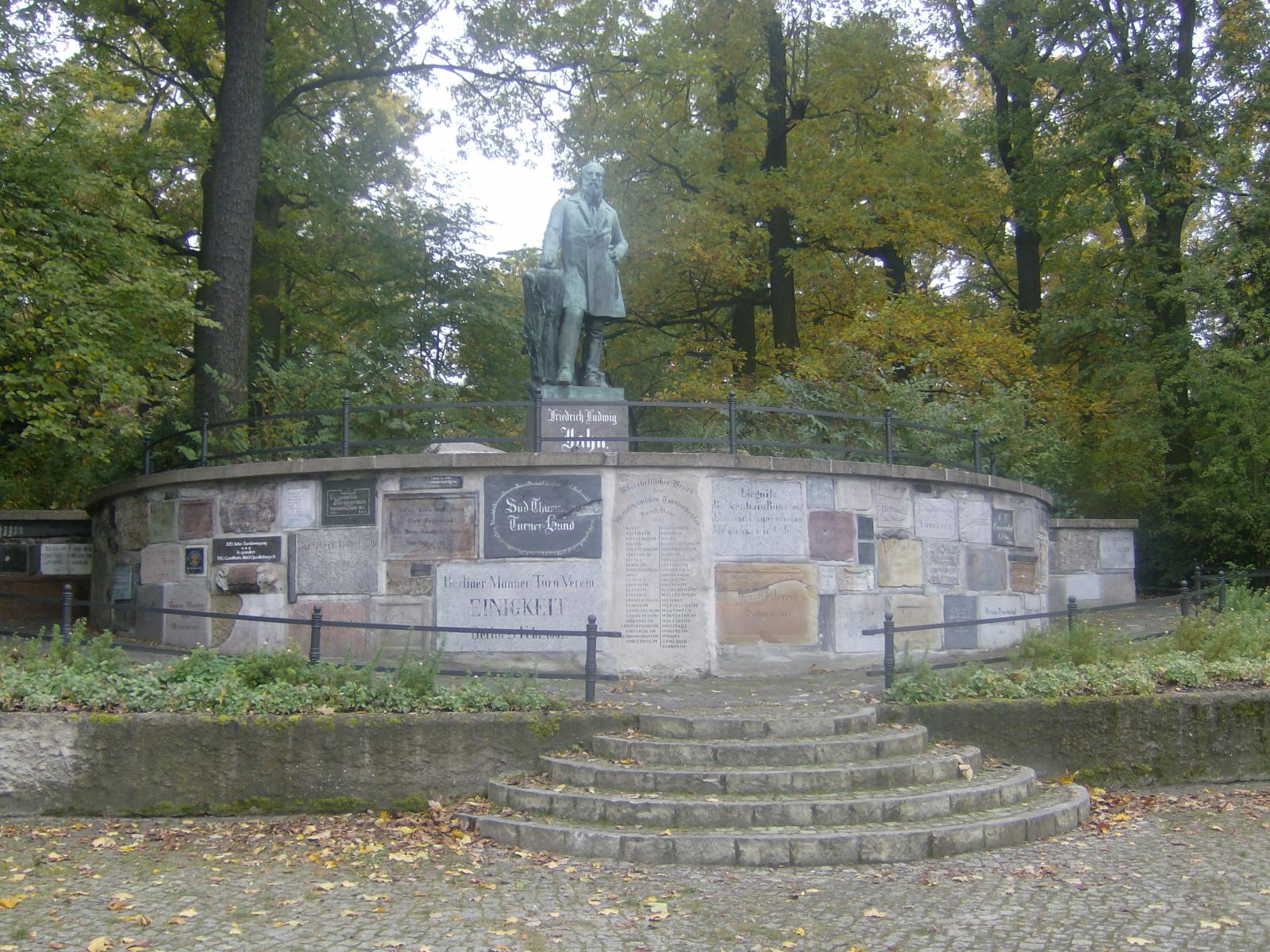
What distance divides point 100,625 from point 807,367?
33.1 feet

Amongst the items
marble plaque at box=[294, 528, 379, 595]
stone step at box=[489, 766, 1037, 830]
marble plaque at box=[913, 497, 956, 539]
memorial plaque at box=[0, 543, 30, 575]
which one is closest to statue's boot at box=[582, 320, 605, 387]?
marble plaque at box=[294, 528, 379, 595]

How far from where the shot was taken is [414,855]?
23.7 feet

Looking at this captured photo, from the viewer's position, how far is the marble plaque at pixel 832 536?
453 inches

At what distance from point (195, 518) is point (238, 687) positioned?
13.7 ft

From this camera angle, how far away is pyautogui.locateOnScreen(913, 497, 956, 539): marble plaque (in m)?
12.3

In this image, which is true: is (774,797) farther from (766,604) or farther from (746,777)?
(766,604)

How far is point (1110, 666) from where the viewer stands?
972 cm

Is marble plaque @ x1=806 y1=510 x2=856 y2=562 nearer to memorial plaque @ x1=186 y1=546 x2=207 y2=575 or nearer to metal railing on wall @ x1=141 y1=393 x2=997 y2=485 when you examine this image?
metal railing on wall @ x1=141 y1=393 x2=997 y2=485

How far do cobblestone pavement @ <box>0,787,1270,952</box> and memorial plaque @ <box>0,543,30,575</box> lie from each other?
Result: 8.24m

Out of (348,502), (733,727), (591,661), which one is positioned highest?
(348,502)

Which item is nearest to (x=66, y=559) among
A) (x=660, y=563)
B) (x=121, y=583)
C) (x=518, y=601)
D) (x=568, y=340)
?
(x=121, y=583)

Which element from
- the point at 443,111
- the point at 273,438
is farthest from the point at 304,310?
the point at 273,438

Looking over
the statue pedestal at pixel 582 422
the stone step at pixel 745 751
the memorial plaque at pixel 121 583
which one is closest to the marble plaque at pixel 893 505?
the statue pedestal at pixel 582 422

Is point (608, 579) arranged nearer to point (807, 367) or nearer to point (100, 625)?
point (100, 625)
